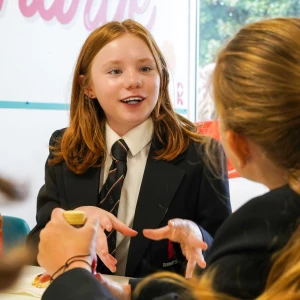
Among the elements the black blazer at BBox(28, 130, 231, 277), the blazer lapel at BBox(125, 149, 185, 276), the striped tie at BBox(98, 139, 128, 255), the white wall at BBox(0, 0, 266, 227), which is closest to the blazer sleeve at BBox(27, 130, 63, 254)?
the black blazer at BBox(28, 130, 231, 277)

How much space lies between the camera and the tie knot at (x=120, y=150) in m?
1.50

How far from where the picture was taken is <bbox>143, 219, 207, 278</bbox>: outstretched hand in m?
1.20

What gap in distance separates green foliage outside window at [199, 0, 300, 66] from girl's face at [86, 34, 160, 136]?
7.53ft

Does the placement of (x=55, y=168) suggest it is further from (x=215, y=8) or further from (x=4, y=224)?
(x=215, y=8)

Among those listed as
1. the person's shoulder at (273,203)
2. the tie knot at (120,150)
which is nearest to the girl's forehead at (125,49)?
the tie knot at (120,150)

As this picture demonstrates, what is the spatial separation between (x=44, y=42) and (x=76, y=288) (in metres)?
1.78

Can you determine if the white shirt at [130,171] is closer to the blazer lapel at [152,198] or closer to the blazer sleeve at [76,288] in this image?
the blazer lapel at [152,198]

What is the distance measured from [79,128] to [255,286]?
0.95 meters

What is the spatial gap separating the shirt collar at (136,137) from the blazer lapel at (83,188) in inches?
3.3

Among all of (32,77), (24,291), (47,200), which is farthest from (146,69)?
(32,77)

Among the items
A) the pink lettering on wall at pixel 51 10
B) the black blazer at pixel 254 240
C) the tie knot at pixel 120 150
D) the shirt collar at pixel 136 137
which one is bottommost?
the tie knot at pixel 120 150

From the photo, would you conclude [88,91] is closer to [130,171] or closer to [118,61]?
[118,61]

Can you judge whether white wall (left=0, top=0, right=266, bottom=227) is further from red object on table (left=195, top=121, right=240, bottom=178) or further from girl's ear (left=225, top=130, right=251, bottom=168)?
girl's ear (left=225, top=130, right=251, bottom=168)

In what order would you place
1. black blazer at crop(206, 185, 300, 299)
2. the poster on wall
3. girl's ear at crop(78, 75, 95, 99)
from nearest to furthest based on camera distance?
1. black blazer at crop(206, 185, 300, 299)
2. girl's ear at crop(78, 75, 95, 99)
3. the poster on wall
